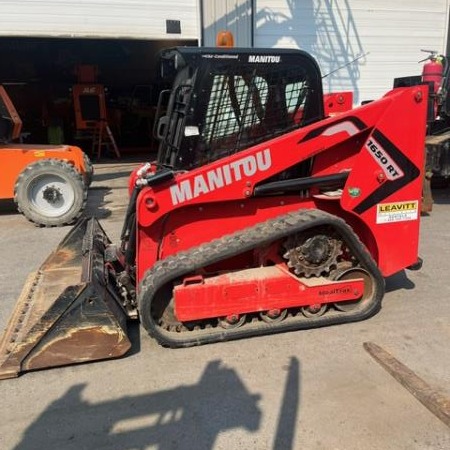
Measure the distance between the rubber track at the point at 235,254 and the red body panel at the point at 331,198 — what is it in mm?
165

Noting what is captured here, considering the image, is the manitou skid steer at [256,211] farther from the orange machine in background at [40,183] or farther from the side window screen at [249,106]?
the orange machine in background at [40,183]

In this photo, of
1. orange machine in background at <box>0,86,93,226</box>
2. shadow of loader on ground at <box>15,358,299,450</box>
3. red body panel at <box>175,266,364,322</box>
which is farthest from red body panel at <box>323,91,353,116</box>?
orange machine in background at <box>0,86,93,226</box>

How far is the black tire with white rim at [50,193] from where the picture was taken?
7.05 metres

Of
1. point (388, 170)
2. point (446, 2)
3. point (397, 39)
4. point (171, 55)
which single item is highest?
point (446, 2)

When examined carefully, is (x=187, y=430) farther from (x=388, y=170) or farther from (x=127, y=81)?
(x=127, y=81)

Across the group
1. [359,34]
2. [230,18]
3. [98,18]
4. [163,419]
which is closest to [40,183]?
[98,18]

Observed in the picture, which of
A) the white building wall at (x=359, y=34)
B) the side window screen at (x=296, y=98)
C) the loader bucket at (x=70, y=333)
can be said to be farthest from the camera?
the white building wall at (x=359, y=34)

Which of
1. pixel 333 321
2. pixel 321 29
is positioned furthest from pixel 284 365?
pixel 321 29

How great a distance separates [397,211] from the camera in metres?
3.79

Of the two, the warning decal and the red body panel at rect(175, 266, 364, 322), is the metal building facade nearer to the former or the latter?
the warning decal

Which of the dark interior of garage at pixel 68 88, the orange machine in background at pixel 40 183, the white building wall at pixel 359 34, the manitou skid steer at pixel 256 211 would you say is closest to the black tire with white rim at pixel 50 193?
the orange machine in background at pixel 40 183

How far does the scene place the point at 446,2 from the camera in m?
11.4

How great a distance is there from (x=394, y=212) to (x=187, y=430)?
2281 mm

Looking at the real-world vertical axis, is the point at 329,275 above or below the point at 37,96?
below
